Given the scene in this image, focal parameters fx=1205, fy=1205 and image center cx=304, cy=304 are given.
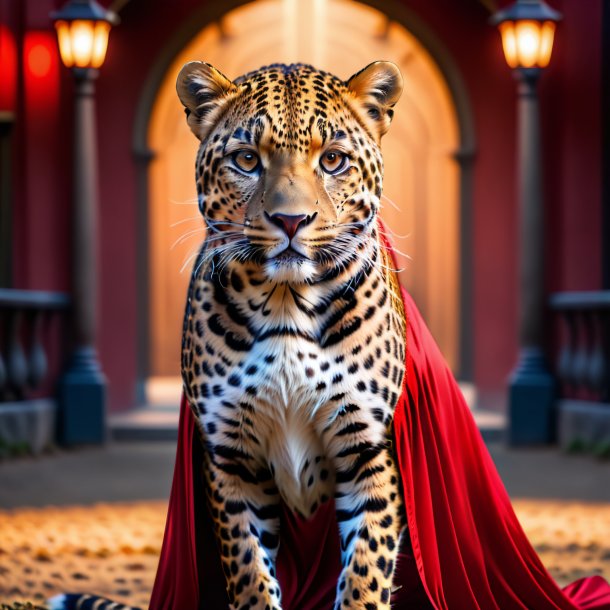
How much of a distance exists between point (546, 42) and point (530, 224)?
1.34 metres

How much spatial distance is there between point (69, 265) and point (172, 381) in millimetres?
1613

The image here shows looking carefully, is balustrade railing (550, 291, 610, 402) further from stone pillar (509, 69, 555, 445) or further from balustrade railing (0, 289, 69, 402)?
balustrade railing (0, 289, 69, 402)

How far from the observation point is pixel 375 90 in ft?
8.59

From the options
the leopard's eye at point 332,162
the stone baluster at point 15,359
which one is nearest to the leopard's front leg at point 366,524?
the leopard's eye at point 332,162

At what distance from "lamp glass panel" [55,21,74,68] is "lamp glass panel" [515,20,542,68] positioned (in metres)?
3.26

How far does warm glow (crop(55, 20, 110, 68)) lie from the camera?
28.8 ft

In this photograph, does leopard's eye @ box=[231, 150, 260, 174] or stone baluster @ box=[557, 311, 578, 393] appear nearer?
leopard's eye @ box=[231, 150, 260, 174]

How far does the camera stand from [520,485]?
22.7ft

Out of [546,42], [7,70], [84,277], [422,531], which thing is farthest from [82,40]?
[422,531]

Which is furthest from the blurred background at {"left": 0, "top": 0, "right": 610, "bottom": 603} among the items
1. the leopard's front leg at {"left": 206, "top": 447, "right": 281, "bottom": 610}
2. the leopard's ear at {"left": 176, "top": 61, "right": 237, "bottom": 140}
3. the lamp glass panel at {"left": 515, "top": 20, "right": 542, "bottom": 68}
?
the leopard's ear at {"left": 176, "top": 61, "right": 237, "bottom": 140}

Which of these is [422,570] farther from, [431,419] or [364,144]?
[364,144]

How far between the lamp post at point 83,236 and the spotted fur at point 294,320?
6.25 meters

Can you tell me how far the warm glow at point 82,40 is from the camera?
877 centimetres

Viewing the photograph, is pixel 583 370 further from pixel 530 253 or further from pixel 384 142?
pixel 384 142
